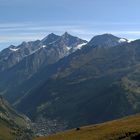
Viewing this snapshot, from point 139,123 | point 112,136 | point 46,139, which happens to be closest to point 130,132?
point 112,136

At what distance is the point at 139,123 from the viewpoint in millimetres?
99000

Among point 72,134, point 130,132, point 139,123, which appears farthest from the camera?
point 72,134

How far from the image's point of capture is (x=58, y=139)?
103m

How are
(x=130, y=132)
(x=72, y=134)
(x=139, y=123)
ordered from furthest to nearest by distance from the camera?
(x=72, y=134)
(x=139, y=123)
(x=130, y=132)

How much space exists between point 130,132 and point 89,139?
370 inches

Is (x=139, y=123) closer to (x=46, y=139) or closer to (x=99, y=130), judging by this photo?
(x=99, y=130)

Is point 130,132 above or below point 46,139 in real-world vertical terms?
above

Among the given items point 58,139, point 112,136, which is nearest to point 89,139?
point 112,136

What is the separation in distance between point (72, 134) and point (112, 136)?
19.8 m

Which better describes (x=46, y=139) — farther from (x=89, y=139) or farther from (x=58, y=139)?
(x=89, y=139)

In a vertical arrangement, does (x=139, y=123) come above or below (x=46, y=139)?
above

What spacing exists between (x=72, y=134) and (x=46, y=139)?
26.1 ft

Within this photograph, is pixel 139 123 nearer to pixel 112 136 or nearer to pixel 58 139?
pixel 112 136

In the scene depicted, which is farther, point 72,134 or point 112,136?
point 72,134
